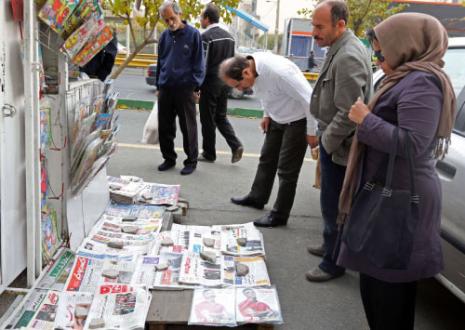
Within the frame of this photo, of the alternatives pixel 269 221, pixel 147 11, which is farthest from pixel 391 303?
pixel 147 11

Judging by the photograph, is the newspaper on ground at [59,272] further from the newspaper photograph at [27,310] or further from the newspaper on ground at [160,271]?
the newspaper on ground at [160,271]

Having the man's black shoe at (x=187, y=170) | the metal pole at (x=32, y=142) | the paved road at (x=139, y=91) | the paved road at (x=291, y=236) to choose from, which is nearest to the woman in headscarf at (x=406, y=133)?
the paved road at (x=291, y=236)

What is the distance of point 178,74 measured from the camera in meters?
5.11

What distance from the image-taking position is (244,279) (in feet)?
9.62

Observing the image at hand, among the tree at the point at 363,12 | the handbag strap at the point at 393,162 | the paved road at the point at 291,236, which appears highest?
the tree at the point at 363,12

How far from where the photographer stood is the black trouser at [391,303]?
80.3 inches

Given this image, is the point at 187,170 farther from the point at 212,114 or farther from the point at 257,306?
the point at 257,306

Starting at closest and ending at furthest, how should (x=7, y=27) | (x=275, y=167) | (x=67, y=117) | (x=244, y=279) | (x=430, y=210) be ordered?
(x=430, y=210) < (x=7, y=27) < (x=67, y=117) < (x=244, y=279) < (x=275, y=167)

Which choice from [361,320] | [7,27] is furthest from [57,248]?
[361,320]

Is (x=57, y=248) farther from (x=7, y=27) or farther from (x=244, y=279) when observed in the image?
(x=7, y=27)

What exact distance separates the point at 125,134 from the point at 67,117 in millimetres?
4669

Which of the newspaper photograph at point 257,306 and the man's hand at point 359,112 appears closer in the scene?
the man's hand at point 359,112

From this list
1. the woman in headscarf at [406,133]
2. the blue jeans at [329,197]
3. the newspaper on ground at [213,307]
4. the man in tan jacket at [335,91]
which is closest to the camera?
the woman in headscarf at [406,133]

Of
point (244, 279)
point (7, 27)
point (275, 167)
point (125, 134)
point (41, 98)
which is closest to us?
point (7, 27)
